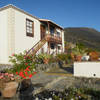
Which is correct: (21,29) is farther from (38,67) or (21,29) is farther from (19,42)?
(38,67)

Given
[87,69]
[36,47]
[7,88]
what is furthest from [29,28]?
[7,88]

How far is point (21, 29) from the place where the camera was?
15.1 metres

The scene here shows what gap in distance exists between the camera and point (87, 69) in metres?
8.23

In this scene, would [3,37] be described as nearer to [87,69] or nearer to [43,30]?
[43,30]

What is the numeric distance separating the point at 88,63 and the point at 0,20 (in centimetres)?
Answer: 1215

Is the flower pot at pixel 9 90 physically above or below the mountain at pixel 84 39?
below

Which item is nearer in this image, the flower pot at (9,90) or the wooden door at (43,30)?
the flower pot at (9,90)

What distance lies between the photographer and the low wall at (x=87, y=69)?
7980 mm

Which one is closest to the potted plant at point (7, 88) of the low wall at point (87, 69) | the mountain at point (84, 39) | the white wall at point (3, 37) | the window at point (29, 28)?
the low wall at point (87, 69)

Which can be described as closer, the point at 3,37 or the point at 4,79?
the point at 4,79

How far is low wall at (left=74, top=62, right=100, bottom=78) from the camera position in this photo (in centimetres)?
798

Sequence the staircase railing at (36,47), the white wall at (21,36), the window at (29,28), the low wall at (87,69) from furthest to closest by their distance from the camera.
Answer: the window at (29,28) → the staircase railing at (36,47) → the white wall at (21,36) → the low wall at (87,69)

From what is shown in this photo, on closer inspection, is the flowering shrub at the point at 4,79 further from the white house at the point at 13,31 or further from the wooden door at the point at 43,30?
the wooden door at the point at 43,30

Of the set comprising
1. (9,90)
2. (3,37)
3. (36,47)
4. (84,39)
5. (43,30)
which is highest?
(84,39)
